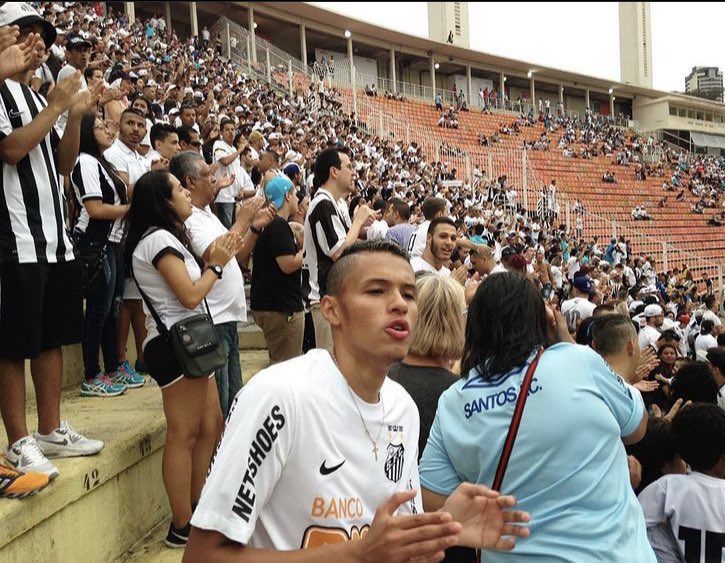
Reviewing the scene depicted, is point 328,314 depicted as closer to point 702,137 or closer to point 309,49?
point 702,137

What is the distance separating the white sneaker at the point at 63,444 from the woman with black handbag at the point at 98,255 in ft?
3.83

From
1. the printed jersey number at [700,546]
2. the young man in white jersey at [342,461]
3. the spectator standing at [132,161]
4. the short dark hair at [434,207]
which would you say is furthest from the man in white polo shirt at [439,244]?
the young man in white jersey at [342,461]

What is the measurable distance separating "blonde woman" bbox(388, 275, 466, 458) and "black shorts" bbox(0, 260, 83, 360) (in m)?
1.22

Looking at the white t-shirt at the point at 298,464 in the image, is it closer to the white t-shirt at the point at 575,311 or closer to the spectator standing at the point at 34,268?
the spectator standing at the point at 34,268

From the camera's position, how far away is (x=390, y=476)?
1458 mm

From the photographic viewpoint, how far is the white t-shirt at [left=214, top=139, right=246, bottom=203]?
6.91 metres

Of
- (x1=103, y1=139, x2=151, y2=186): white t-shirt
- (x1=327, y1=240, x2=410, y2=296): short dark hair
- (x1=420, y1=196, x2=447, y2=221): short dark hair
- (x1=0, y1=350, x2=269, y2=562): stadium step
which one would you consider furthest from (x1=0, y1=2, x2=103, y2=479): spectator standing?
(x1=420, y1=196, x2=447, y2=221): short dark hair

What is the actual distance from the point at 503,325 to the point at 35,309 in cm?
157

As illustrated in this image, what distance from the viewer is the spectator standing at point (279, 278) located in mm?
4070

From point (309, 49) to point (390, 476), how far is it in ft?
113

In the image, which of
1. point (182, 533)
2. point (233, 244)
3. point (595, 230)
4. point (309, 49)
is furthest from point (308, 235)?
point (309, 49)

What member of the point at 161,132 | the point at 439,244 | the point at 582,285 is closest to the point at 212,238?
the point at 439,244

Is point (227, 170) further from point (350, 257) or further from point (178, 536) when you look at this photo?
point (350, 257)

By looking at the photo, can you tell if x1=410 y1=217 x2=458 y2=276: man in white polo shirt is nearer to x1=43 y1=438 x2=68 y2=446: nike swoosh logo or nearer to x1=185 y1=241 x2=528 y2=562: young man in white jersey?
x1=43 y1=438 x2=68 y2=446: nike swoosh logo
